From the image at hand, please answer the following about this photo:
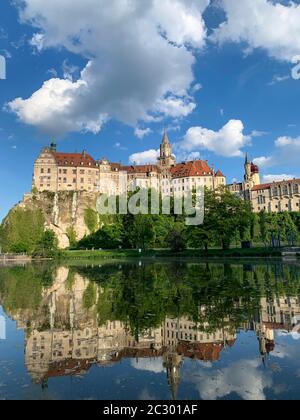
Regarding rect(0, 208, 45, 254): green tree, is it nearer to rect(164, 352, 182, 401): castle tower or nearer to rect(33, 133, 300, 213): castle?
rect(33, 133, 300, 213): castle

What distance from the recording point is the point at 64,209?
110 m

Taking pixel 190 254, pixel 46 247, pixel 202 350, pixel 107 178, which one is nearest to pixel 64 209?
pixel 107 178

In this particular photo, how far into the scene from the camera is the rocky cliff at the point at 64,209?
349 ft

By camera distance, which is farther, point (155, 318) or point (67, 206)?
point (67, 206)

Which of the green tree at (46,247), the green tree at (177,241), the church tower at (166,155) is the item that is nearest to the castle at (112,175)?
the church tower at (166,155)

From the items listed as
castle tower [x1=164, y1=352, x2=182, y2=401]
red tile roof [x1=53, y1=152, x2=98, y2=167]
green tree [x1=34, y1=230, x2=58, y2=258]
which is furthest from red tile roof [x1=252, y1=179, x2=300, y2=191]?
castle tower [x1=164, y1=352, x2=182, y2=401]

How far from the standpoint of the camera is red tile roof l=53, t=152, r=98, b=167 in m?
121

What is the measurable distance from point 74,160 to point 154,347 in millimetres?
117910

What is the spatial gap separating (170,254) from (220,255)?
1135 cm

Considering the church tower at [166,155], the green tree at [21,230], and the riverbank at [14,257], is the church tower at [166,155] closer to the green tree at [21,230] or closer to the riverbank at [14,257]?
the green tree at [21,230]

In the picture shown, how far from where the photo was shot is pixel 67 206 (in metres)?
111
